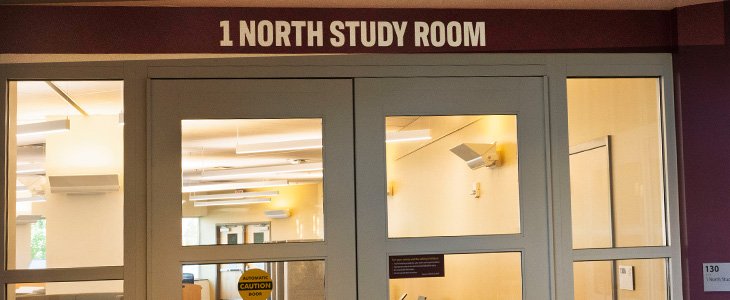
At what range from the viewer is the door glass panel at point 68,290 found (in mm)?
4094

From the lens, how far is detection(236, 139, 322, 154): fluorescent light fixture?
13.8ft

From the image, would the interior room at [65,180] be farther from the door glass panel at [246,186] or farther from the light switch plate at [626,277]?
the light switch plate at [626,277]

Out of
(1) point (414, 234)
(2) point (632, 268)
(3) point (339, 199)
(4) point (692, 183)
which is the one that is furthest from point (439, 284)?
(4) point (692, 183)

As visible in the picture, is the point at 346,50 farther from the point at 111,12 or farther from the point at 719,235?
the point at 719,235

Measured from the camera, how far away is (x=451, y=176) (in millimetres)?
4293

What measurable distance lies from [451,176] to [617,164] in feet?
2.90

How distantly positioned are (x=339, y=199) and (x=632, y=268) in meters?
1.56

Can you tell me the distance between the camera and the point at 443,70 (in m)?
4.34

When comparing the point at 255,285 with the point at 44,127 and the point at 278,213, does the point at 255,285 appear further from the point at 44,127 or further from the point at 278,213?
the point at 44,127

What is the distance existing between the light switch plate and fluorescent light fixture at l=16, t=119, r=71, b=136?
2.82 m

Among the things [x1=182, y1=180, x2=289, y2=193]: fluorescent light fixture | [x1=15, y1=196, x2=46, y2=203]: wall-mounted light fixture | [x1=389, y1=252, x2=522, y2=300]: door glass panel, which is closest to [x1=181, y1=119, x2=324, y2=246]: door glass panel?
[x1=182, y1=180, x2=289, y2=193]: fluorescent light fixture

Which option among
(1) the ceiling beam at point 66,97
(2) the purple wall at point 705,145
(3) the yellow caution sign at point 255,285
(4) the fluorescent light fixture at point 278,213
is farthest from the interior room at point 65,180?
(2) the purple wall at point 705,145

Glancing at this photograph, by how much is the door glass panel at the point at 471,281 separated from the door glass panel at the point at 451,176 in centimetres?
13

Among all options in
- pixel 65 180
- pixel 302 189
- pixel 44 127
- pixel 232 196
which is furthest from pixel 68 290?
pixel 302 189
